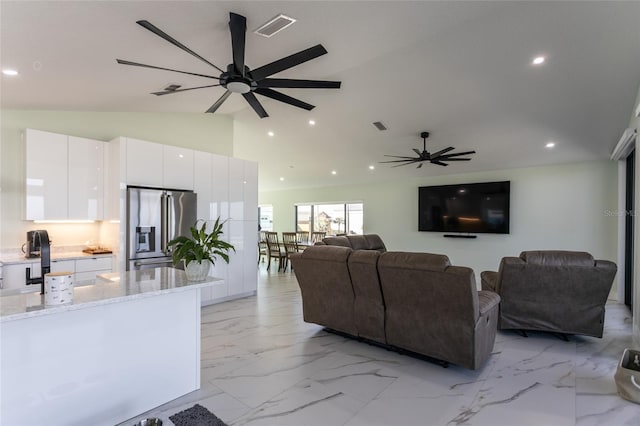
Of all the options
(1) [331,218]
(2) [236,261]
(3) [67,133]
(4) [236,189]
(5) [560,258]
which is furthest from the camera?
(1) [331,218]

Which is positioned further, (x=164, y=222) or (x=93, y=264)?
(x=164, y=222)

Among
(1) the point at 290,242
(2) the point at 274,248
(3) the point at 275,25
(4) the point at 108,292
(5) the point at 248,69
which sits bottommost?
(2) the point at 274,248

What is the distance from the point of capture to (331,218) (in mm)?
10406

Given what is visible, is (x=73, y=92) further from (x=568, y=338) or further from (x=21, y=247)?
(x=568, y=338)

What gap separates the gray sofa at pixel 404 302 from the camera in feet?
8.98

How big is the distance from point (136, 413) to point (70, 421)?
391 mm

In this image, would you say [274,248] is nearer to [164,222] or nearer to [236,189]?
[236,189]

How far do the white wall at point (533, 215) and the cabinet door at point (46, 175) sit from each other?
7.15 metres

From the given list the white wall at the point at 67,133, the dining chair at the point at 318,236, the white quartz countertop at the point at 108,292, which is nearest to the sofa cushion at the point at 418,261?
the white quartz countertop at the point at 108,292

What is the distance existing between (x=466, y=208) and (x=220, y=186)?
5571mm

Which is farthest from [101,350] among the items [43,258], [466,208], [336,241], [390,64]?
[466,208]

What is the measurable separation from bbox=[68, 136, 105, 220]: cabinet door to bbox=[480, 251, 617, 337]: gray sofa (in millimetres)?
5200

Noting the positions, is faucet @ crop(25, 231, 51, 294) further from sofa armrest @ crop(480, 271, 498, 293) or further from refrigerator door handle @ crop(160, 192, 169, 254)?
sofa armrest @ crop(480, 271, 498, 293)

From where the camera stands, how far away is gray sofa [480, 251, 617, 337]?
3324mm
